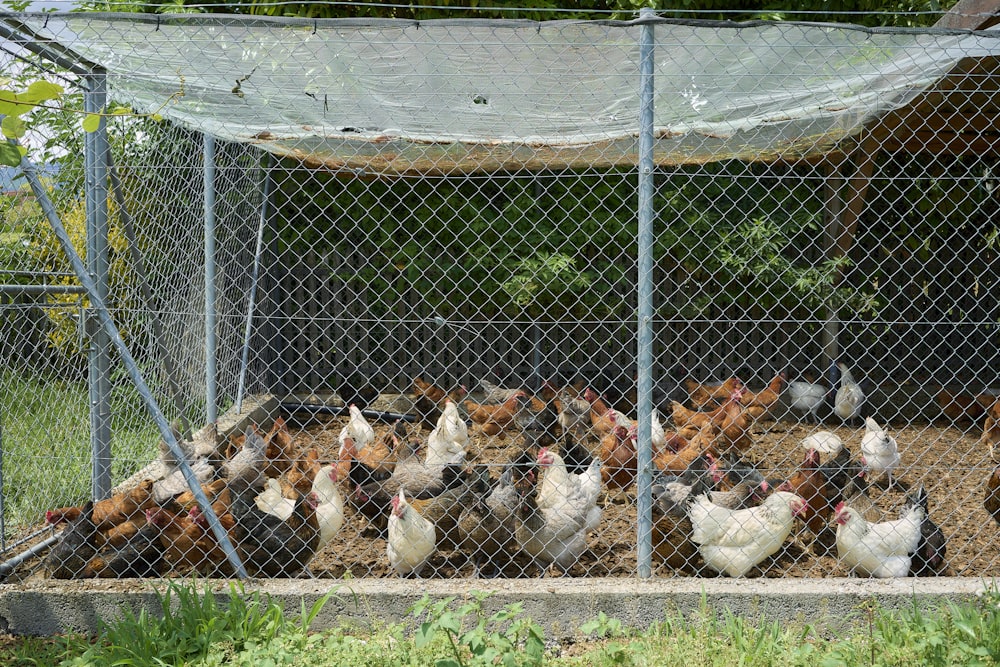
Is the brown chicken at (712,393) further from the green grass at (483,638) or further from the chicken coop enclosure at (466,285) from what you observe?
the green grass at (483,638)

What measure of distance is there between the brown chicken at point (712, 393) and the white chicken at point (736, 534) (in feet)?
7.35

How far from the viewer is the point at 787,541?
12.7ft

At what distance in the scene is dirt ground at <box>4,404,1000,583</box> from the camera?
3.70 m

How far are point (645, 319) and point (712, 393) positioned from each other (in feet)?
10.3

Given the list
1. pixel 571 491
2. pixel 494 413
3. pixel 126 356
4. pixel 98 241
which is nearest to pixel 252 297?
pixel 494 413

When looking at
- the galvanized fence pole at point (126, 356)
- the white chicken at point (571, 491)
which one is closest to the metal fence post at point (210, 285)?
the galvanized fence pole at point (126, 356)

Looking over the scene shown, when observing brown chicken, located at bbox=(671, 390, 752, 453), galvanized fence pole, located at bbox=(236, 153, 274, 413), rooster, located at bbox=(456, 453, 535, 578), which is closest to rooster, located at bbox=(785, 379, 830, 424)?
brown chicken, located at bbox=(671, 390, 752, 453)

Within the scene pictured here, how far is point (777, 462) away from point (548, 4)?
3.92 meters

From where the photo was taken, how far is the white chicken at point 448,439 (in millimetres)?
4910

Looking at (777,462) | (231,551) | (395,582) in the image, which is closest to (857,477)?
(777,462)

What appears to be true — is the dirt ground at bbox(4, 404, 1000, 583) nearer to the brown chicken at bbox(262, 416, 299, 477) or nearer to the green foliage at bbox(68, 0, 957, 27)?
the brown chicken at bbox(262, 416, 299, 477)

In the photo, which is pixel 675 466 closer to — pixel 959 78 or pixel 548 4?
pixel 959 78

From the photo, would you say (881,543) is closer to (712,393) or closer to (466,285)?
(712,393)

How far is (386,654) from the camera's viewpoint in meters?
2.83
